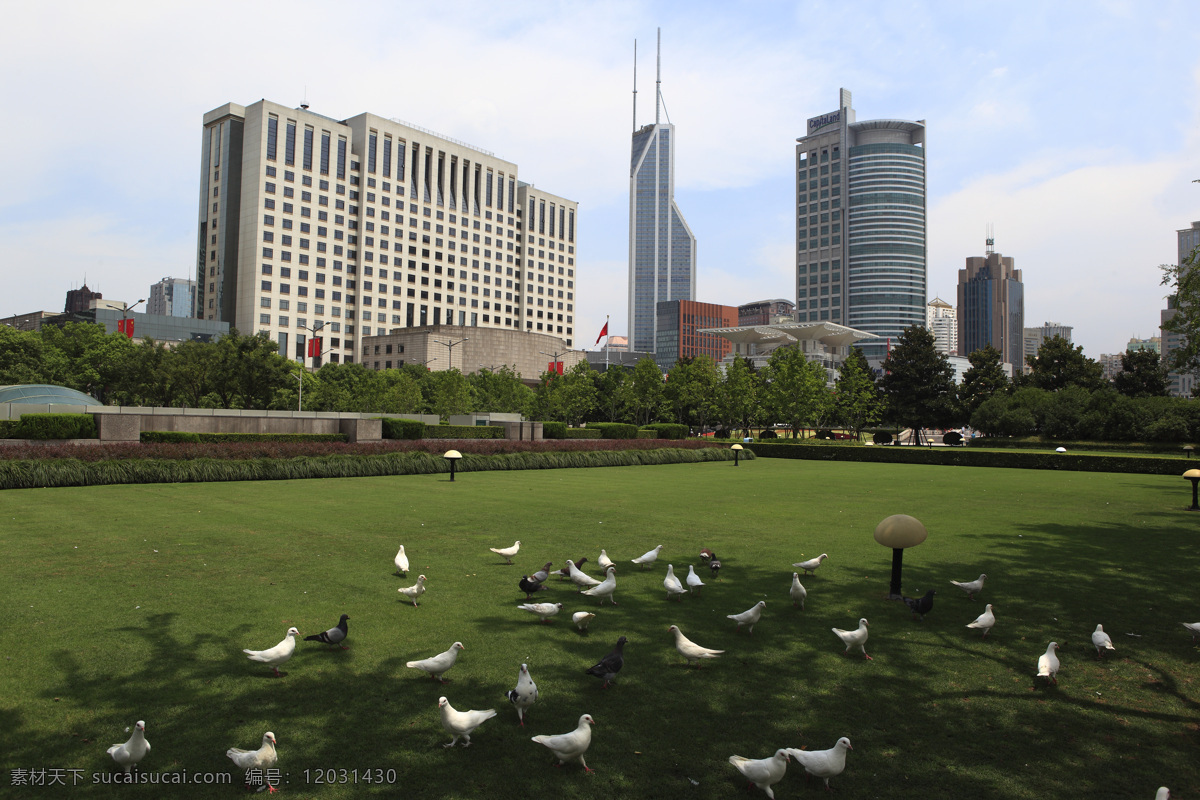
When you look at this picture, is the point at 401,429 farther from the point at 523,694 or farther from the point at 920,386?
the point at 920,386

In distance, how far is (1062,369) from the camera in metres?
65.6

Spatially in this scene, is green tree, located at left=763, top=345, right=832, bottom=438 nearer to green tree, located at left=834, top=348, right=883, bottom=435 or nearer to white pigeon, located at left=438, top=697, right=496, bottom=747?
green tree, located at left=834, top=348, right=883, bottom=435

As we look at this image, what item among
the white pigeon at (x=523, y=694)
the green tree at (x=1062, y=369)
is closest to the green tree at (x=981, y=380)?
the green tree at (x=1062, y=369)

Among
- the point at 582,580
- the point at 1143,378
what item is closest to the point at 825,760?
the point at 582,580

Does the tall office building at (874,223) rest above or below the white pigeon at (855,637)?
above

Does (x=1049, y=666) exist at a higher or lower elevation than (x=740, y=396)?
lower

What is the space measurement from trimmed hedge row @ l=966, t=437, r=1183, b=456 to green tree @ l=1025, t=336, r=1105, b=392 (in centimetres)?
1728

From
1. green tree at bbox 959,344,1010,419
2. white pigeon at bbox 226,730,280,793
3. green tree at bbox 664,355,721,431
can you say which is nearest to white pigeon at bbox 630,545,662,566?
white pigeon at bbox 226,730,280,793

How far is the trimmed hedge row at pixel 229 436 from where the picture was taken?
24828 mm

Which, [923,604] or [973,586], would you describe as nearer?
[923,604]

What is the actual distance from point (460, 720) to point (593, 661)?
6.16 ft

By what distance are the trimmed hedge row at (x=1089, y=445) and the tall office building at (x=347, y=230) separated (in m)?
87.8

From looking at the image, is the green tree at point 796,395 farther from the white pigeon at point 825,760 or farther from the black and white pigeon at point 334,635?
the white pigeon at point 825,760

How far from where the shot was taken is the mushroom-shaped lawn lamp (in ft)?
25.8
